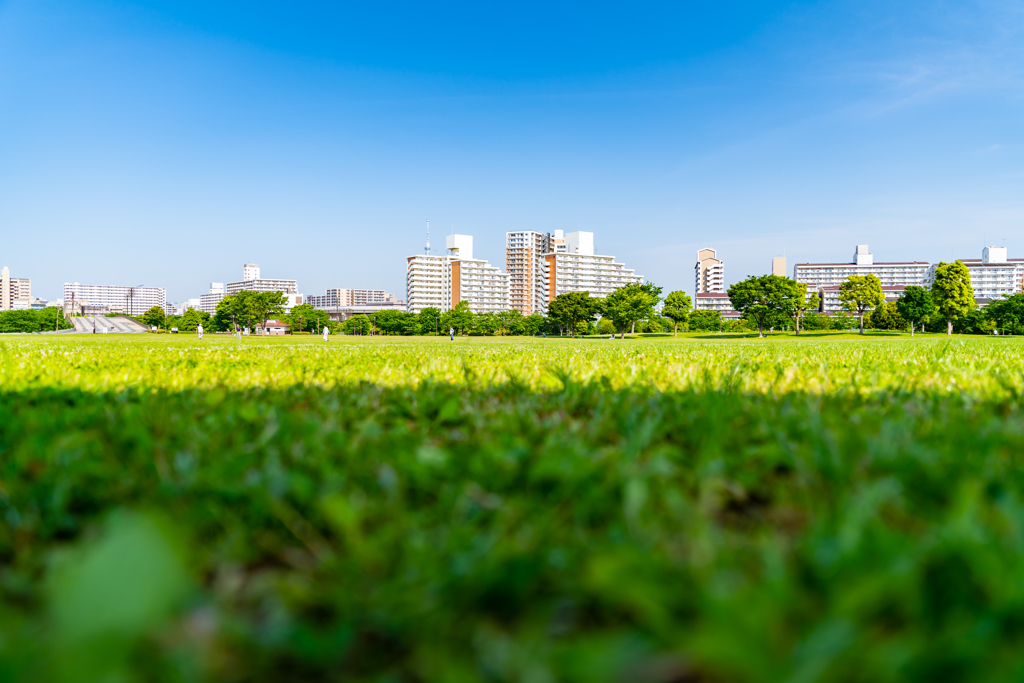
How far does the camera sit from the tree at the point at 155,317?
12488 centimetres

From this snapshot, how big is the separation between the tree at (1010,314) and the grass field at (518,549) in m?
74.3

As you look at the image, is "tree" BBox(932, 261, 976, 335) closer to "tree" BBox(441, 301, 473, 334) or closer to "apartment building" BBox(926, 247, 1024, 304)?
"tree" BBox(441, 301, 473, 334)

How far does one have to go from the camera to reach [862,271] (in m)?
173

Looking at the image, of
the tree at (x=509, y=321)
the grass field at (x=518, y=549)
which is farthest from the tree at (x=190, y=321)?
the grass field at (x=518, y=549)

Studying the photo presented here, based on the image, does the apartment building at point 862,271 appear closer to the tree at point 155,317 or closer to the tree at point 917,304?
the tree at point 917,304

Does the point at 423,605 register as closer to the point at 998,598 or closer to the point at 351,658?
the point at 351,658

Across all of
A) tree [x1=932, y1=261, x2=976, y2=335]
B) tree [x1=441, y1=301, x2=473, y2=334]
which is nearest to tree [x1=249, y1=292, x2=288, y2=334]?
tree [x1=441, y1=301, x2=473, y2=334]

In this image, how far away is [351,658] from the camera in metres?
0.68

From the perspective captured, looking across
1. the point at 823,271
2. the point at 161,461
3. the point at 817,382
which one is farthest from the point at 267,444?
the point at 823,271

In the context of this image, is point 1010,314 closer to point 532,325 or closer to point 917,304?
point 917,304

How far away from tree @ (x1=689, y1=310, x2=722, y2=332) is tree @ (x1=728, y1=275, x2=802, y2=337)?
22.1 meters

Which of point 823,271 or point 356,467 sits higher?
point 823,271

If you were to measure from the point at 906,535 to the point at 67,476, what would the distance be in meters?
1.75

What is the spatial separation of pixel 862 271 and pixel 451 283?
133 meters
